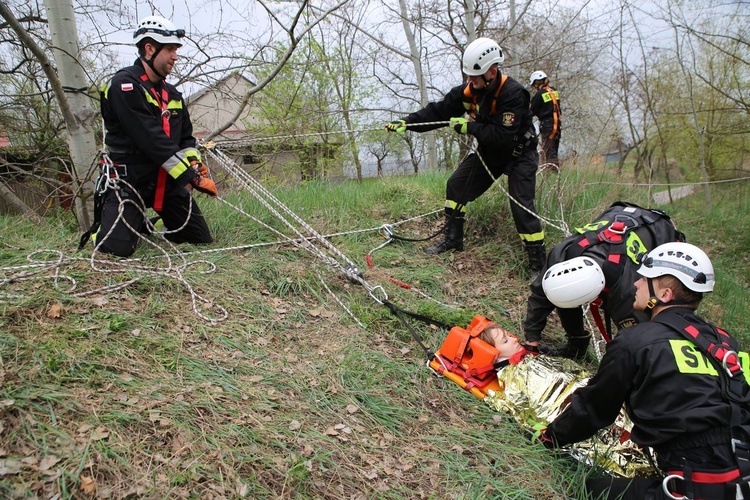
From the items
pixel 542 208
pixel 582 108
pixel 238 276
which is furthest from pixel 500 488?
pixel 582 108

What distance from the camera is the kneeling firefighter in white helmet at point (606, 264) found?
2951mm

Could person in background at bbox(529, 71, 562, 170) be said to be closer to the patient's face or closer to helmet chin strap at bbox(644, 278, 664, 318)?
the patient's face

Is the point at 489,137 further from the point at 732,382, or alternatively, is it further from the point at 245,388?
the point at 245,388

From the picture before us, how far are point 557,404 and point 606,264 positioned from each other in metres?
0.98

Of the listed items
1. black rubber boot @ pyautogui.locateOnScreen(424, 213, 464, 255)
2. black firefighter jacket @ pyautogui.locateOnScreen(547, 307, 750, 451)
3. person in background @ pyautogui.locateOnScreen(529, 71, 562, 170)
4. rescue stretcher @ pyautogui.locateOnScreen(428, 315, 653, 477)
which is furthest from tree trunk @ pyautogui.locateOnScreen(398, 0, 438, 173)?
black firefighter jacket @ pyautogui.locateOnScreen(547, 307, 750, 451)

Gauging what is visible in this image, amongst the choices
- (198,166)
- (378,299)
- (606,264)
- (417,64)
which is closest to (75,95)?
(198,166)

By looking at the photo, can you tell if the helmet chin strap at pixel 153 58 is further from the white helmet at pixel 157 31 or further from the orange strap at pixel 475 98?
the orange strap at pixel 475 98

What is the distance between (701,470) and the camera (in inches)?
81.1

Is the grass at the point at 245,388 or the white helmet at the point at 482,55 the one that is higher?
the white helmet at the point at 482,55

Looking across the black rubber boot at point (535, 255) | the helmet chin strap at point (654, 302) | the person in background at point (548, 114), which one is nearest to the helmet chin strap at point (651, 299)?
the helmet chin strap at point (654, 302)

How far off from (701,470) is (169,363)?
2.83 metres

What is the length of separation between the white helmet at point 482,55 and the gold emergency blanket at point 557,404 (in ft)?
9.25

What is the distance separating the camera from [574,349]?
3836mm

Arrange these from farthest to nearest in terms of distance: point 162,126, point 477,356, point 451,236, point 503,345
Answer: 1. point 451,236
2. point 162,126
3. point 503,345
4. point 477,356
